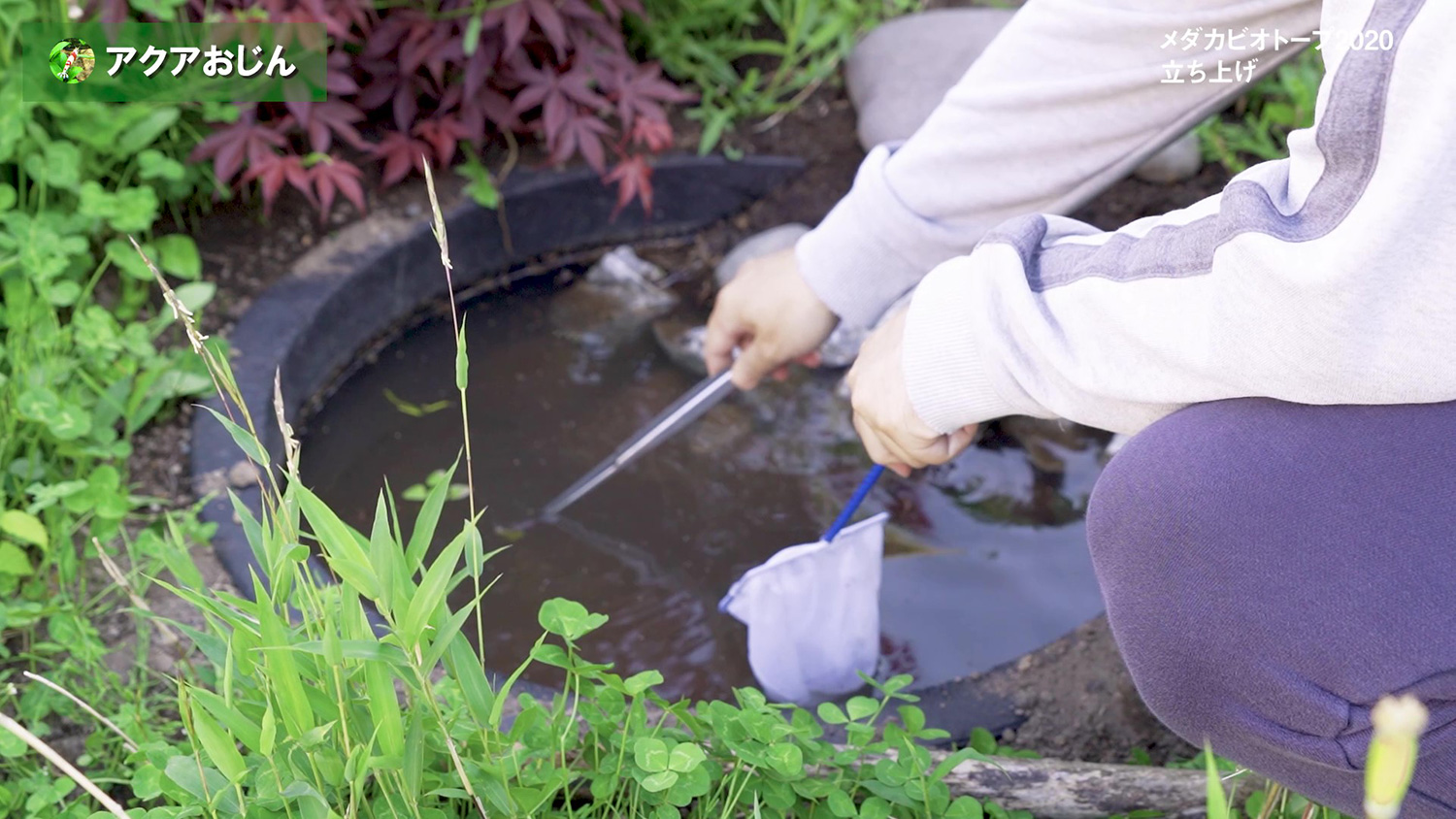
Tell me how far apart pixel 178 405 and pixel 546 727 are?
0.97m

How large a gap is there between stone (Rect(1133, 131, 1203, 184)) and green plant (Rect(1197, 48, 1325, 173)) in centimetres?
4

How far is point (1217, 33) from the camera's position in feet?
3.96

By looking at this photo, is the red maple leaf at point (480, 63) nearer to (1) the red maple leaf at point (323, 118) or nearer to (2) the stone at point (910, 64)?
(1) the red maple leaf at point (323, 118)

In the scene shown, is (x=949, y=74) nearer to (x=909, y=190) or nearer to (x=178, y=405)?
(x=909, y=190)

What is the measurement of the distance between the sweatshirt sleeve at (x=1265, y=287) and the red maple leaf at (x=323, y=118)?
1.25m

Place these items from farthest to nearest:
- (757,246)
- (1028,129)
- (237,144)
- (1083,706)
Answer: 1. (757,246)
2. (237,144)
3. (1083,706)
4. (1028,129)

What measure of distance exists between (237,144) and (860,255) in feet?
3.62

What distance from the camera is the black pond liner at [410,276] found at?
1547 millimetres

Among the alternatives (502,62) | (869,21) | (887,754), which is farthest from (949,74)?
(887,754)

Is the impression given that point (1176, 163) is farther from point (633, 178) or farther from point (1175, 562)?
point (1175, 562)

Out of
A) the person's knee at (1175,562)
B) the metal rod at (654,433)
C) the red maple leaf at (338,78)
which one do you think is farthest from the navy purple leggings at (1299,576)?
the red maple leaf at (338,78)

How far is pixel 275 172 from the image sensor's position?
1913mm

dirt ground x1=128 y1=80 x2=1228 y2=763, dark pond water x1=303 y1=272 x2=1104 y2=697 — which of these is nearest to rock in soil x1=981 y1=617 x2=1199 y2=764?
dirt ground x1=128 y1=80 x2=1228 y2=763

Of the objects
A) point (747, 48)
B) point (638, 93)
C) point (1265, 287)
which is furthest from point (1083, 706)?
point (747, 48)
